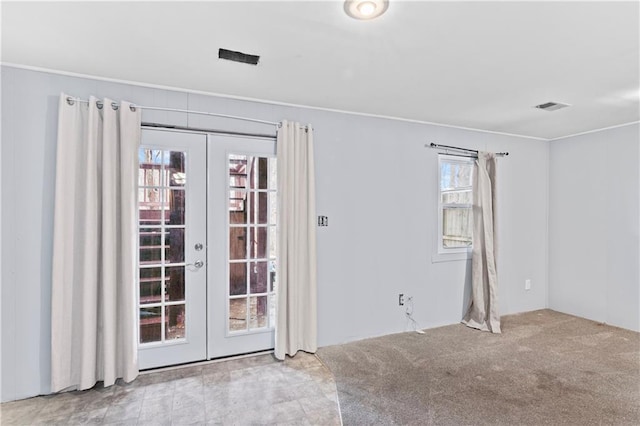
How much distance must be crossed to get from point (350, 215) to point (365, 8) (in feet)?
7.26

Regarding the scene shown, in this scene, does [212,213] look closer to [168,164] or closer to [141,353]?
[168,164]

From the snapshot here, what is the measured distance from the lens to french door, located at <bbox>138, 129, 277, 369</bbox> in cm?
302

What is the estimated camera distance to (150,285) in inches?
119

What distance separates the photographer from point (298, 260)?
3.34 meters

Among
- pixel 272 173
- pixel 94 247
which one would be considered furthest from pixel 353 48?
pixel 94 247

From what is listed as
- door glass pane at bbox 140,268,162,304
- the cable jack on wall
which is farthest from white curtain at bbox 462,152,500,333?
door glass pane at bbox 140,268,162,304

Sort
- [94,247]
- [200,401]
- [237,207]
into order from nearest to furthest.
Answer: [200,401] → [94,247] → [237,207]

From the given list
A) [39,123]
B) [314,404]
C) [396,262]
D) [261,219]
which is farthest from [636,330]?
[39,123]

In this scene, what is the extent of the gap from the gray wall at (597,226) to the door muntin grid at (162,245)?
16.0ft

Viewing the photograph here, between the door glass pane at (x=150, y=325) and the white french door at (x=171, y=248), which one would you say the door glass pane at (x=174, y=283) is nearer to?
the white french door at (x=171, y=248)

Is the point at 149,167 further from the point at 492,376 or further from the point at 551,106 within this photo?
the point at 551,106

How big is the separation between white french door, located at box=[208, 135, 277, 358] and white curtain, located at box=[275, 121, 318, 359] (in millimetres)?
Answer: 200

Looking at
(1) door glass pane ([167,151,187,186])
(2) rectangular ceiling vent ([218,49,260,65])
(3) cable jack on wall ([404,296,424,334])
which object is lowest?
(3) cable jack on wall ([404,296,424,334])

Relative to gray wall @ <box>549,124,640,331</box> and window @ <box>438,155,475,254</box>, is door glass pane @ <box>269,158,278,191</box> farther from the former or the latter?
gray wall @ <box>549,124,640,331</box>
